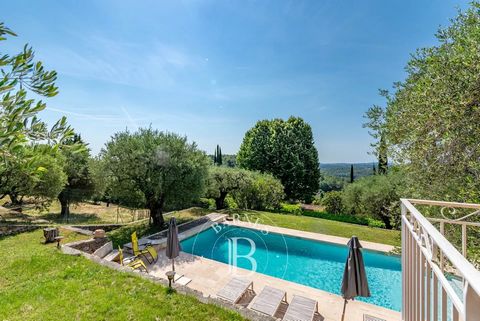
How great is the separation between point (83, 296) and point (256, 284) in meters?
5.39

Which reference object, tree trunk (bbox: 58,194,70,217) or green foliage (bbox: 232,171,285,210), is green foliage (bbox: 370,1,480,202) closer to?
green foliage (bbox: 232,171,285,210)

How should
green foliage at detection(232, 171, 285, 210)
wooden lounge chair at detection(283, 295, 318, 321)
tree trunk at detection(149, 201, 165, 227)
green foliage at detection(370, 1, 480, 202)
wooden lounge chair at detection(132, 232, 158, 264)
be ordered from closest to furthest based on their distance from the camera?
1. green foliage at detection(370, 1, 480, 202)
2. wooden lounge chair at detection(283, 295, 318, 321)
3. wooden lounge chair at detection(132, 232, 158, 264)
4. tree trunk at detection(149, 201, 165, 227)
5. green foliage at detection(232, 171, 285, 210)

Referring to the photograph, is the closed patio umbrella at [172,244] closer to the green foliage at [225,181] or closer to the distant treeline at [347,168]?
the distant treeline at [347,168]

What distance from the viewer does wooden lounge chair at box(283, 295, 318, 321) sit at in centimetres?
581

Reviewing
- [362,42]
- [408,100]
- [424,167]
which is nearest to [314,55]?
[362,42]

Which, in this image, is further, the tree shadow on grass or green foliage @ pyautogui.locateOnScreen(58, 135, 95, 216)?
green foliage @ pyautogui.locateOnScreen(58, 135, 95, 216)

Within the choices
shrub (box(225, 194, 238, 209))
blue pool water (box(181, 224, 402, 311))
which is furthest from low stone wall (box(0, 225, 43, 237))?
shrub (box(225, 194, 238, 209))

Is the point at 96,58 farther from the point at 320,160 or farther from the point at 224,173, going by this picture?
the point at 320,160

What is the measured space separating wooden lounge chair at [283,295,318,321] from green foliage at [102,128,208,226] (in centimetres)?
906

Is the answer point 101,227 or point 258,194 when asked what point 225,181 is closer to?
point 258,194

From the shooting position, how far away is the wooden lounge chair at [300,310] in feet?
19.1

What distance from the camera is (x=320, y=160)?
28281 millimetres

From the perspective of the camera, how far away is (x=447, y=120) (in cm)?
408

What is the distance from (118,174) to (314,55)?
516 inches
